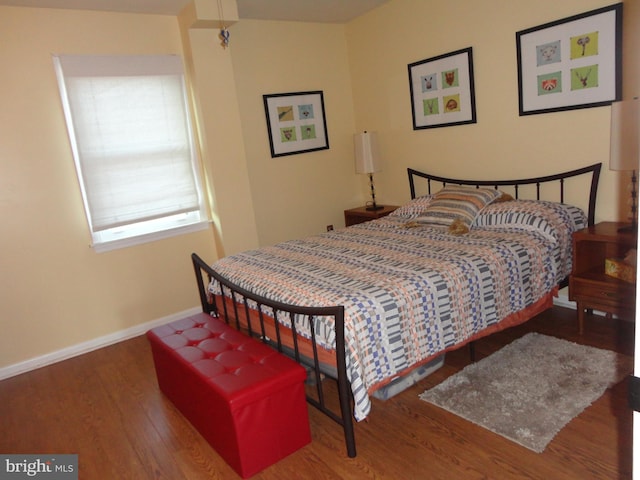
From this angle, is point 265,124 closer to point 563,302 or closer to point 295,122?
point 295,122

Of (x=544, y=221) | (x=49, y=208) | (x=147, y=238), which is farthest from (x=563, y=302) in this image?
(x=49, y=208)

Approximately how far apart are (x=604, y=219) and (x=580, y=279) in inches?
20.9

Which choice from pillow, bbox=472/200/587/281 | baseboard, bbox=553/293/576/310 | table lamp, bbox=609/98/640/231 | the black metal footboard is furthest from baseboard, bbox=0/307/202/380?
table lamp, bbox=609/98/640/231

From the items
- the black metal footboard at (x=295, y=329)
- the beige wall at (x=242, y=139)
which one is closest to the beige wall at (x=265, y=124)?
the beige wall at (x=242, y=139)

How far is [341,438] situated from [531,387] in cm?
103

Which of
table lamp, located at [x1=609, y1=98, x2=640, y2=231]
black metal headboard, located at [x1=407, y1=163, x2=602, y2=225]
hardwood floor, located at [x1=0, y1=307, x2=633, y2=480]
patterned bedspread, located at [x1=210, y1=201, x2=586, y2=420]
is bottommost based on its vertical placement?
hardwood floor, located at [x1=0, y1=307, x2=633, y2=480]

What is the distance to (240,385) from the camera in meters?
2.04

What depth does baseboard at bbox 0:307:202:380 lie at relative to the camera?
346 cm

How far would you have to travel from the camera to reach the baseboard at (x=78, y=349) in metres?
3.46

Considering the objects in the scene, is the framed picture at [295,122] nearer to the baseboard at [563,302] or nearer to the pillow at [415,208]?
the pillow at [415,208]

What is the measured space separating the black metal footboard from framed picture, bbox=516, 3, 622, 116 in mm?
2319

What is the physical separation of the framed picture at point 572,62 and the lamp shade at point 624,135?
0.30 meters

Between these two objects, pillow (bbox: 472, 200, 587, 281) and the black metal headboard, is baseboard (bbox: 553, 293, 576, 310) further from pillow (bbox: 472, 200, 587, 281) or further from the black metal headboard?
the black metal headboard

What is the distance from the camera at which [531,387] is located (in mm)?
2463
